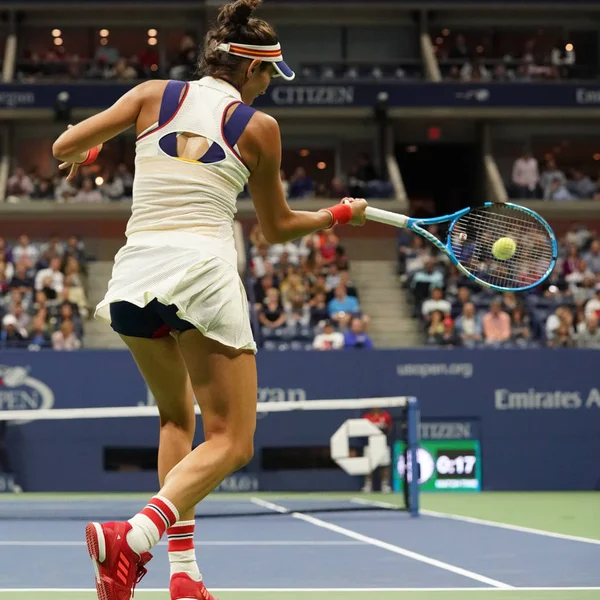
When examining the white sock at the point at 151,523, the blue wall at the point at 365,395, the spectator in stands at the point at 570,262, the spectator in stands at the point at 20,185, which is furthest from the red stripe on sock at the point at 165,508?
the spectator in stands at the point at 20,185

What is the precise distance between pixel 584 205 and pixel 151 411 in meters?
12.6

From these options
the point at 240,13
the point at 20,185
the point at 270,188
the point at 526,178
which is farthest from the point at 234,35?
the point at 526,178

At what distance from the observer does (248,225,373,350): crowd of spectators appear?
46.6ft

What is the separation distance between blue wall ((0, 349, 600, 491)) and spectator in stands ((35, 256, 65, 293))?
112 inches

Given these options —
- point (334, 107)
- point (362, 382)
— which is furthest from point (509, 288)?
point (334, 107)

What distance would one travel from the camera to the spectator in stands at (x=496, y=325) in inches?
573

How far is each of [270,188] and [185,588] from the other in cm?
131

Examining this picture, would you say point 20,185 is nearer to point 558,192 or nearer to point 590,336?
point 558,192

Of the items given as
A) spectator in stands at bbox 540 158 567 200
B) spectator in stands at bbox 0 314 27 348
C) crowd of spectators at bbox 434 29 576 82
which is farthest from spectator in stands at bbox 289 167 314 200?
spectator in stands at bbox 0 314 27 348

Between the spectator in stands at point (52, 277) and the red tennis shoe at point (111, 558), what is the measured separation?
1233 cm

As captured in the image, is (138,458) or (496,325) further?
(496,325)

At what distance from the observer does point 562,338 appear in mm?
14211

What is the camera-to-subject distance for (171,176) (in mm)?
3830

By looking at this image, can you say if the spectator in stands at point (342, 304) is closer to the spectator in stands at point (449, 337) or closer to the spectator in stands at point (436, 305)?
the spectator in stands at point (436, 305)
